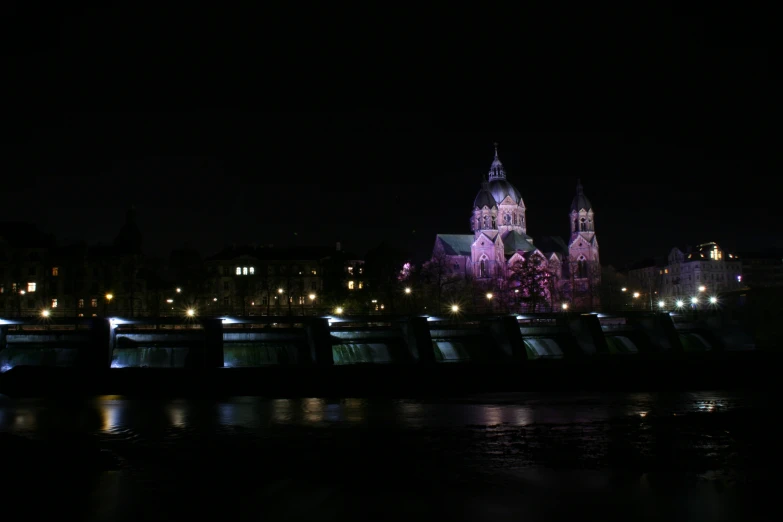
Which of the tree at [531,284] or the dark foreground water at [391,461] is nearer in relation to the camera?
the dark foreground water at [391,461]

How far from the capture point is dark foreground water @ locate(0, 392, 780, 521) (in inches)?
784

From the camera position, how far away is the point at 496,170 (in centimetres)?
15025

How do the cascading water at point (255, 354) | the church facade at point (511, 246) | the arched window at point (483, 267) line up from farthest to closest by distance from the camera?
the arched window at point (483, 267), the church facade at point (511, 246), the cascading water at point (255, 354)

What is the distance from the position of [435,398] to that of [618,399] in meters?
10.9

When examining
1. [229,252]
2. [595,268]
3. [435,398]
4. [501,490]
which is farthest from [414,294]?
[501,490]

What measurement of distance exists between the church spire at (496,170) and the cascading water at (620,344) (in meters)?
82.5

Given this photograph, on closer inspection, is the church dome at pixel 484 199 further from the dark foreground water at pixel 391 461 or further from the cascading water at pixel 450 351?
the dark foreground water at pixel 391 461

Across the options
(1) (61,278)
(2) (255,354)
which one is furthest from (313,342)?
(1) (61,278)

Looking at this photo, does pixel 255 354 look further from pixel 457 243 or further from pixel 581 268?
pixel 581 268

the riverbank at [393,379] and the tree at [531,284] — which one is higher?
the tree at [531,284]

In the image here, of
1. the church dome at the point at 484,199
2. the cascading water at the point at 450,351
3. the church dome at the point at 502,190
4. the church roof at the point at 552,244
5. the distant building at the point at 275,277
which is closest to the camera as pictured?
the cascading water at the point at 450,351

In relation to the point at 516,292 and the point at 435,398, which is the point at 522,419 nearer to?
the point at 435,398

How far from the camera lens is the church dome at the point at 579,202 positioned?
148125 millimetres

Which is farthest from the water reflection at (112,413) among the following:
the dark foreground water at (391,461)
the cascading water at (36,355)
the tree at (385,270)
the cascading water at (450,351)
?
the tree at (385,270)
